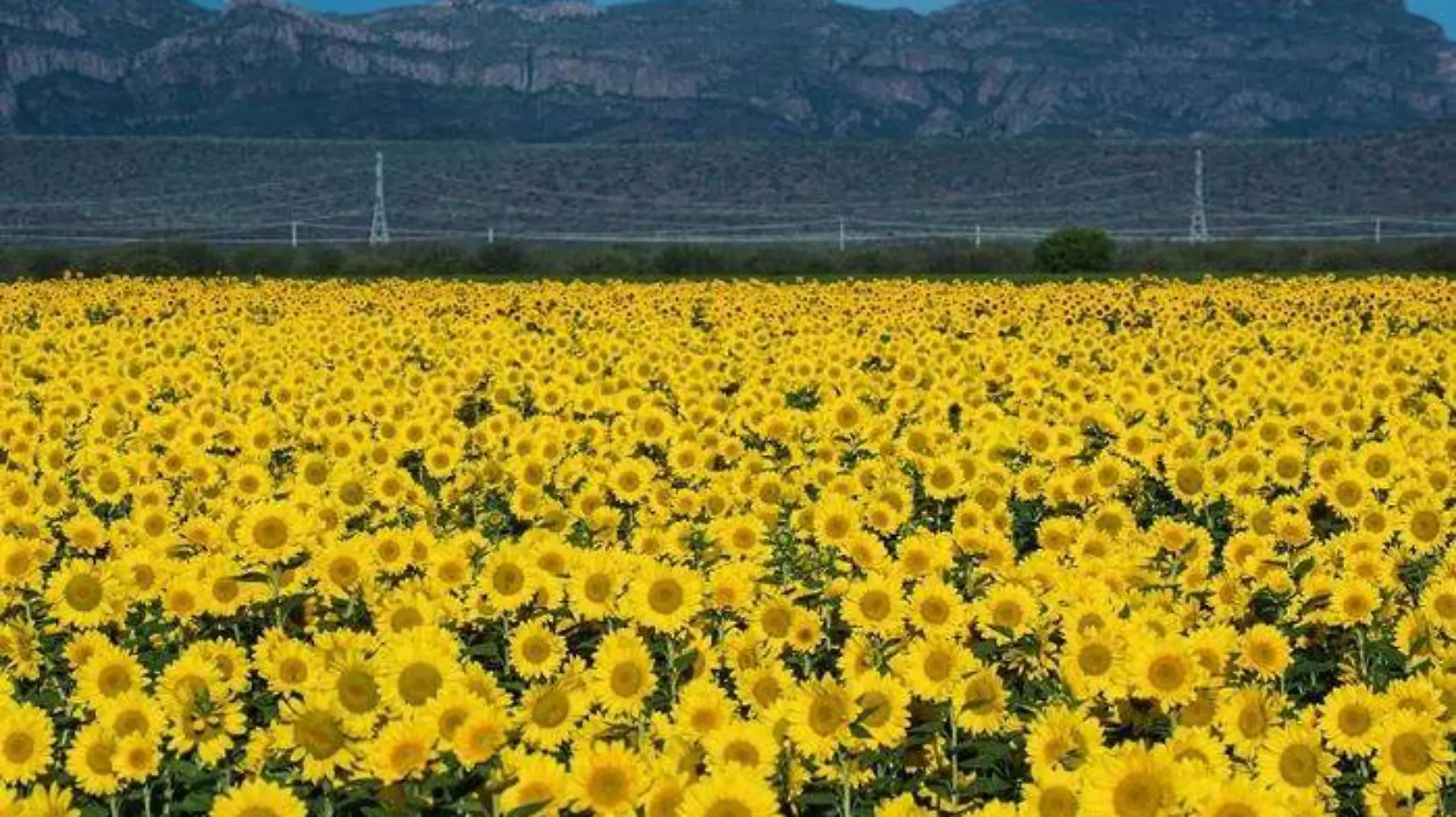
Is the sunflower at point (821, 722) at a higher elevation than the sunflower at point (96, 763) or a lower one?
higher

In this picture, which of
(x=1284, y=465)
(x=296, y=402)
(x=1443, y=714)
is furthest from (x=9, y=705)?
(x=296, y=402)

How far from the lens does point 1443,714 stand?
4613mm

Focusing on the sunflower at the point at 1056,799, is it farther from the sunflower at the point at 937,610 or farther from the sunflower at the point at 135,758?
the sunflower at the point at 135,758

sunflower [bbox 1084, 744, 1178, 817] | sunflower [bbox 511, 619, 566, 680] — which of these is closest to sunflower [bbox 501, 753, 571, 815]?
sunflower [bbox 1084, 744, 1178, 817]

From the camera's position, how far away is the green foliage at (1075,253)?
45.6 meters

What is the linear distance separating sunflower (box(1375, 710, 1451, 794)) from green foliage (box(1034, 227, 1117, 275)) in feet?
136

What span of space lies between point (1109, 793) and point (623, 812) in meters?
1.17

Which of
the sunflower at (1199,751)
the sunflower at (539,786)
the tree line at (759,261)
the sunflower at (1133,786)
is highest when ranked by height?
the sunflower at (1133,786)

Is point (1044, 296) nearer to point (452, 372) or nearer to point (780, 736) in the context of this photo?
point (452, 372)

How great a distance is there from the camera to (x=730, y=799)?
142 inches

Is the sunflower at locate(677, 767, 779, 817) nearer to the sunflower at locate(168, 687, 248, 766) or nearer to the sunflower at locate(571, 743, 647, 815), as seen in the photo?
the sunflower at locate(571, 743, 647, 815)

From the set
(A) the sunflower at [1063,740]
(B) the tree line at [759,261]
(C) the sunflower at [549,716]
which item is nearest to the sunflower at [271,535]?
(C) the sunflower at [549,716]

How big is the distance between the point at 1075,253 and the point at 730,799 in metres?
43.8

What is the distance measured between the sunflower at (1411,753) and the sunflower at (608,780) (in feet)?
6.99
